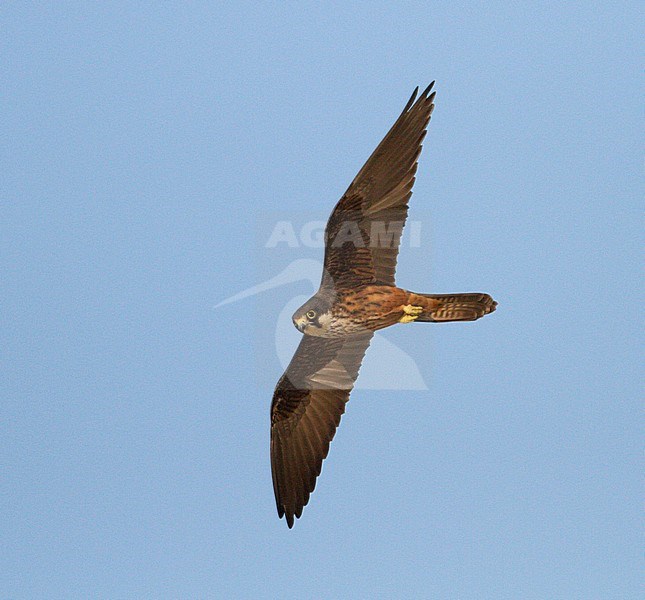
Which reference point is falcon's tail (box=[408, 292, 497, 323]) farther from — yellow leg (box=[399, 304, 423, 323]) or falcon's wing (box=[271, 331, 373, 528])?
falcon's wing (box=[271, 331, 373, 528])

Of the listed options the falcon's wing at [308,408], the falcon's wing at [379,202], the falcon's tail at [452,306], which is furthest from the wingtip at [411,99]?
the falcon's wing at [308,408]

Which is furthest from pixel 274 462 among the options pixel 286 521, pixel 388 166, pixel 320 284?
pixel 388 166

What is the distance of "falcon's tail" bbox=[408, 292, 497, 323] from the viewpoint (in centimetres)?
1067

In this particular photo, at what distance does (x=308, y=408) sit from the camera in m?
12.3

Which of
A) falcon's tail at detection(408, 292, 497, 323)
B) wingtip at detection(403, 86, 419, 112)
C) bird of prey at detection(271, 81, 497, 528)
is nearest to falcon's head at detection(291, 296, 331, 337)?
bird of prey at detection(271, 81, 497, 528)

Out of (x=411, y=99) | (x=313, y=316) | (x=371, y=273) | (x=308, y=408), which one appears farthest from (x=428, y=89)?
(x=308, y=408)

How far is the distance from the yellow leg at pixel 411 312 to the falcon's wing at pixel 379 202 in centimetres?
66

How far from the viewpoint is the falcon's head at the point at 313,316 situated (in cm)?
1093

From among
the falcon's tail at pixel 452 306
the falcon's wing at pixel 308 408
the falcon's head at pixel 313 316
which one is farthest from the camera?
the falcon's wing at pixel 308 408

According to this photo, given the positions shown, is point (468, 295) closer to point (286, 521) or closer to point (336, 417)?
point (336, 417)

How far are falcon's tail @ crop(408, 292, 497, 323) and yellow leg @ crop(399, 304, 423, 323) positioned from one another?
0.03 metres

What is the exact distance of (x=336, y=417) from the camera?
478 inches

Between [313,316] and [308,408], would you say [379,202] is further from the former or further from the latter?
[308,408]

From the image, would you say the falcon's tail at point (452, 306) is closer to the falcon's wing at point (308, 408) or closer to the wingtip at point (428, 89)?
the falcon's wing at point (308, 408)
